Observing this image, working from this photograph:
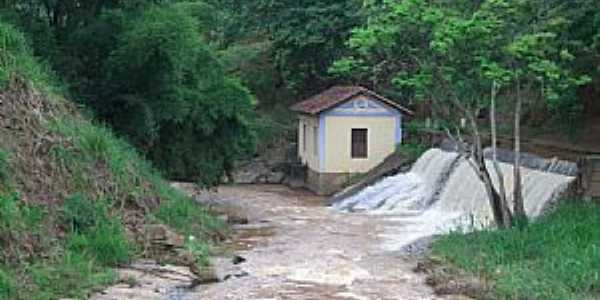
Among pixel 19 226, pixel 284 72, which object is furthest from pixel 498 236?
pixel 284 72

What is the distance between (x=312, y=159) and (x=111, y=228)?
18665mm

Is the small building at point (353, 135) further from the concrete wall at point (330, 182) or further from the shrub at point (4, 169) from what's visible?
the shrub at point (4, 169)

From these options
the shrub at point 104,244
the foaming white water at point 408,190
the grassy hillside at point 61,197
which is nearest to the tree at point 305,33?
the foaming white water at point 408,190

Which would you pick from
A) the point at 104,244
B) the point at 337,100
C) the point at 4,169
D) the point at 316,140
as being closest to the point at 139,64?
the point at 104,244

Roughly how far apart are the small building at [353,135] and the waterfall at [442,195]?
288cm

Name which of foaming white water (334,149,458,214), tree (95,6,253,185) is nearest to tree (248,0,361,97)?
foaming white water (334,149,458,214)

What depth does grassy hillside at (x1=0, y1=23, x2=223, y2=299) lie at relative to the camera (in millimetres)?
12805

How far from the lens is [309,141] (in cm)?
3431

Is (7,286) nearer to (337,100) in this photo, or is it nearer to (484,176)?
(484,176)

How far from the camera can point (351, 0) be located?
34.7 m

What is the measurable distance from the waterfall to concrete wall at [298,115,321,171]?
388 centimetres

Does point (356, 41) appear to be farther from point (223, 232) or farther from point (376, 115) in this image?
point (376, 115)

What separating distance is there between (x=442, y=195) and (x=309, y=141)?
9.29 m

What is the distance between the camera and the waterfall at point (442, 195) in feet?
66.8
